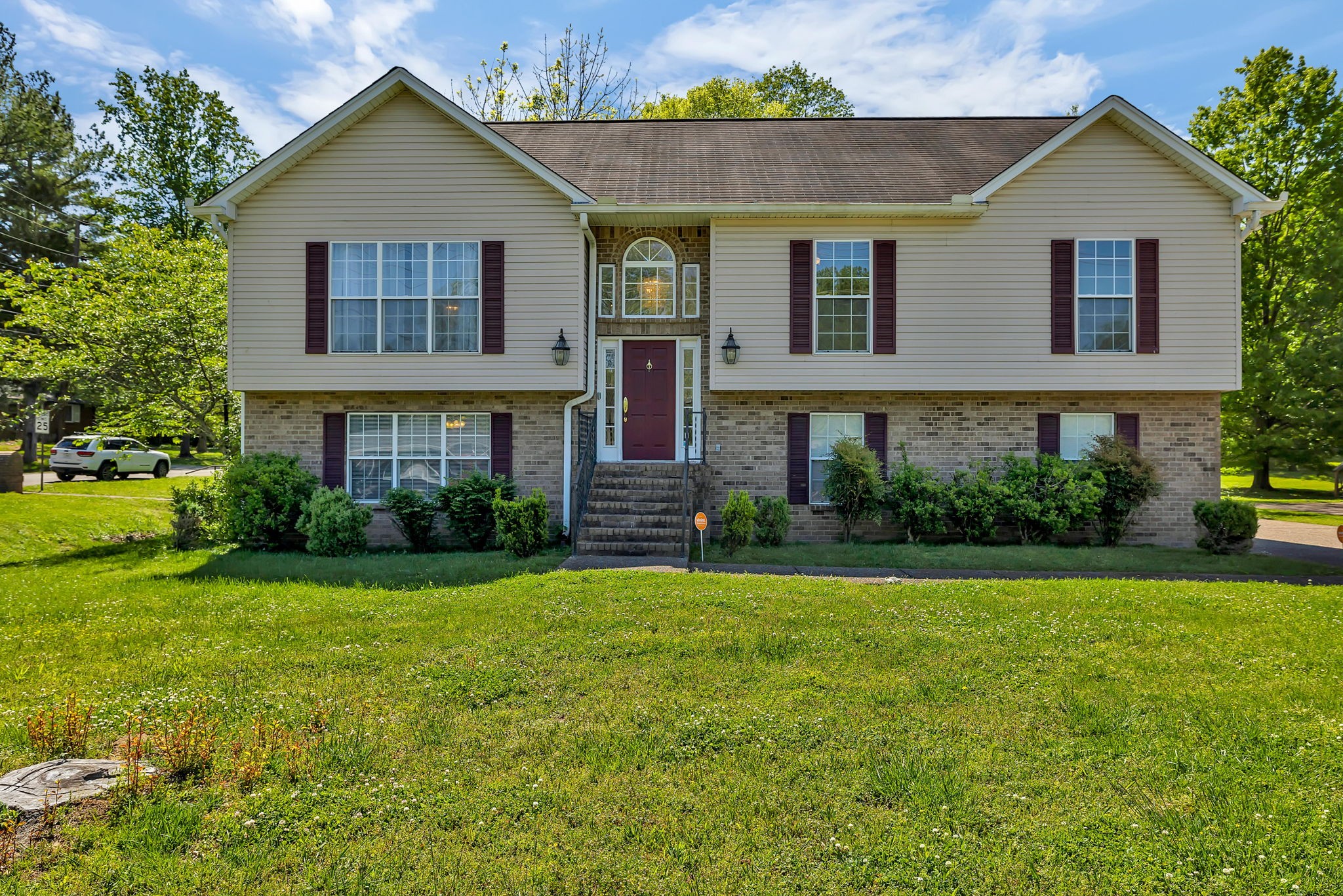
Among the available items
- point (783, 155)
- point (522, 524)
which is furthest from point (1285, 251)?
point (522, 524)

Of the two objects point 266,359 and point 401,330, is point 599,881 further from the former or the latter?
point 266,359

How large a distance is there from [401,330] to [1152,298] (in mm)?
12879

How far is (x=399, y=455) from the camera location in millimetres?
12906

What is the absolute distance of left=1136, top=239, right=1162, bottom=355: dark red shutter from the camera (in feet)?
40.6

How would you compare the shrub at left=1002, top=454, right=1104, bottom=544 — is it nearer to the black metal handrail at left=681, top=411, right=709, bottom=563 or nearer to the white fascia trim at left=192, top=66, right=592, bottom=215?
the black metal handrail at left=681, top=411, right=709, bottom=563

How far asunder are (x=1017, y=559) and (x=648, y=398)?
22.0 feet

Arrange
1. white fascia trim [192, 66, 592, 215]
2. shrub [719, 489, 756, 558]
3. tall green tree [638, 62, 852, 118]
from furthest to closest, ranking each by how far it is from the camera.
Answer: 1. tall green tree [638, 62, 852, 118]
2. white fascia trim [192, 66, 592, 215]
3. shrub [719, 489, 756, 558]

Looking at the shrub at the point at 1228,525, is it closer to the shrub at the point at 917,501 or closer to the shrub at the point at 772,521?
the shrub at the point at 917,501

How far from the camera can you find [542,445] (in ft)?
41.9

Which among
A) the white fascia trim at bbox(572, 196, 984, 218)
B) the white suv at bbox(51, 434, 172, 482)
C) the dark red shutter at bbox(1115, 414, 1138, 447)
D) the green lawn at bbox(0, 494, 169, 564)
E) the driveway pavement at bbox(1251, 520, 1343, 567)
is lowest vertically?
the driveway pavement at bbox(1251, 520, 1343, 567)

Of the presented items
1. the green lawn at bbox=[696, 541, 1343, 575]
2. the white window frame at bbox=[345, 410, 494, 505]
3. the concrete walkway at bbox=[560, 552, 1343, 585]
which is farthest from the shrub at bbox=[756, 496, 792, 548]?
the white window frame at bbox=[345, 410, 494, 505]

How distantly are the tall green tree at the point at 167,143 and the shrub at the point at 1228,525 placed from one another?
114 feet

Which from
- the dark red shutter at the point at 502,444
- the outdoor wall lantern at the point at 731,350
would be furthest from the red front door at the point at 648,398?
the dark red shutter at the point at 502,444

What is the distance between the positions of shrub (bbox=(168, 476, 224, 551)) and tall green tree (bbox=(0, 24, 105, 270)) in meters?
29.1
